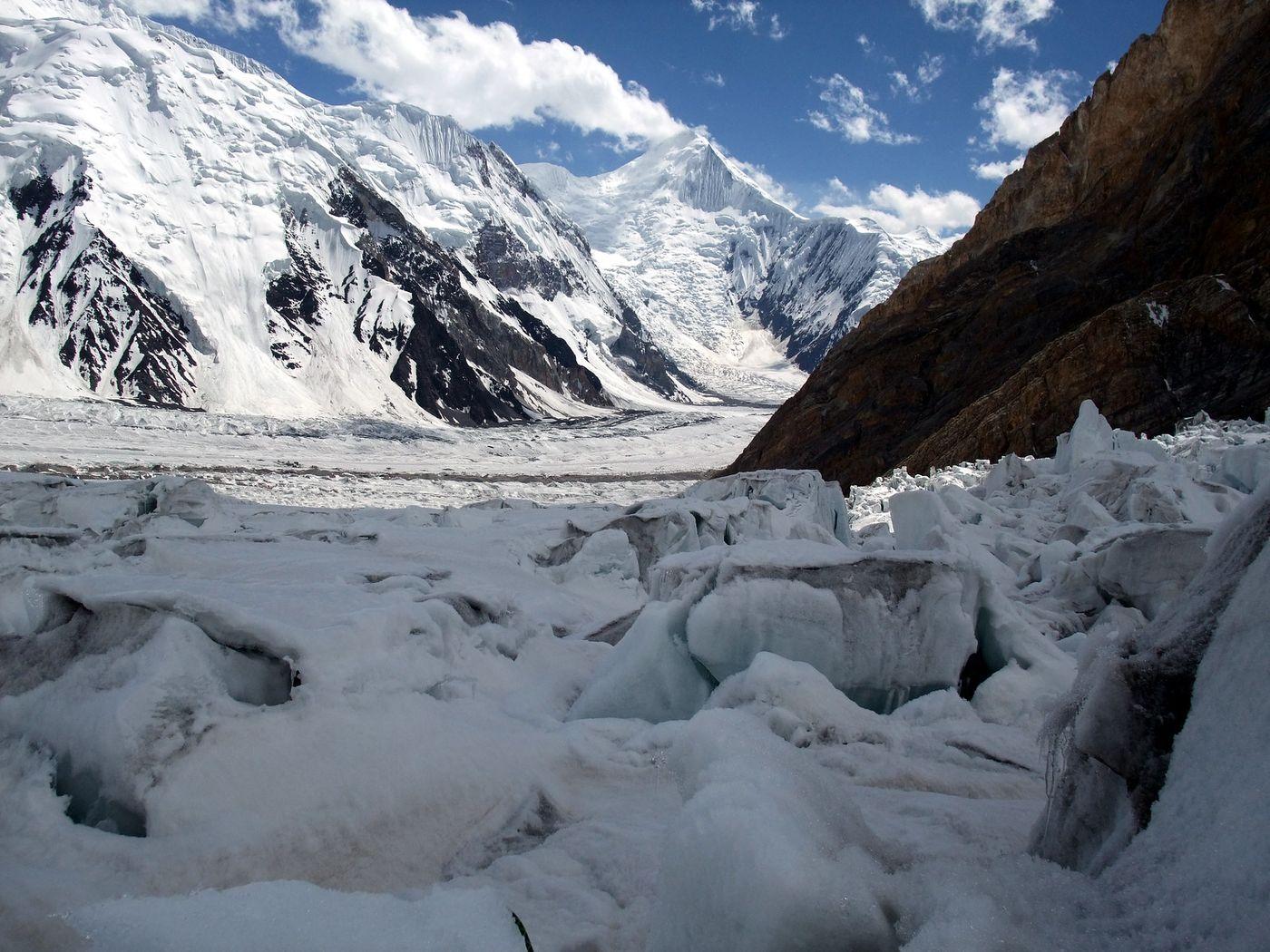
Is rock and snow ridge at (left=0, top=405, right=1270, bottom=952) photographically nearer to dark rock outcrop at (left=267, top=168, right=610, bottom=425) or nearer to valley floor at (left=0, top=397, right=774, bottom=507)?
valley floor at (left=0, top=397, right=774, bottom=507)

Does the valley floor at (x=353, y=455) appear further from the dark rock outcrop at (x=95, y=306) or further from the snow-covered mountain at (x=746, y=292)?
the snow-covered mountain at (x=746, y=292)

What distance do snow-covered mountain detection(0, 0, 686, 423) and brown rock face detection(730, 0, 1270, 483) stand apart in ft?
150

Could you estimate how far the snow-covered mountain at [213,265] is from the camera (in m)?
53.4

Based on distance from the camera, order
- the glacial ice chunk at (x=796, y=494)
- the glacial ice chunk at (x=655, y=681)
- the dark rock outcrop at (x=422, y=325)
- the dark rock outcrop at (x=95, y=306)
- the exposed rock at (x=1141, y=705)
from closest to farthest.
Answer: the exposed rock at (x=1141, y=705) → the glacial ice chunk at (x=655, y=681) → the glacial ice chunk at (x=796, y=494) → the dark rock outcrop at (x=95, y=306) → the dark rock outcrop at (x=422, y=325)

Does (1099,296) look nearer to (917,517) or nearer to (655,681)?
(917,517)

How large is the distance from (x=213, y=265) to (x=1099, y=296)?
63639 mm

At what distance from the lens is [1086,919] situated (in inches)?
62.1

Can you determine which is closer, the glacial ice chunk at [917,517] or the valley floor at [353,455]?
the glacial ice chunk at [917,517]

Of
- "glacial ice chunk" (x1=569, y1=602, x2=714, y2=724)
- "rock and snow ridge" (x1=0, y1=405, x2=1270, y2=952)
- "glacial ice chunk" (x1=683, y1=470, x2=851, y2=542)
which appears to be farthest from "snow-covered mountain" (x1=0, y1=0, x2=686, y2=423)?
"glacial ice chunk" (x1=569, y1=602, x2=714, y2=724)

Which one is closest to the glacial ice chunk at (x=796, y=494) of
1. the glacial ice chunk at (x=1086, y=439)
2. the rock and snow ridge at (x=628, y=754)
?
the glacial ice chunk at (x=1086, y=439)

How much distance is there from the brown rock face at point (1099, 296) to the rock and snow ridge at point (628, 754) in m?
15.0

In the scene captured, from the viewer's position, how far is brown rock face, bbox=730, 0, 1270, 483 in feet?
58.4

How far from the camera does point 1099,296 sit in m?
22.8

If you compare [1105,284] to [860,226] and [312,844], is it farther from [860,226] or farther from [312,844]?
[860,226]
